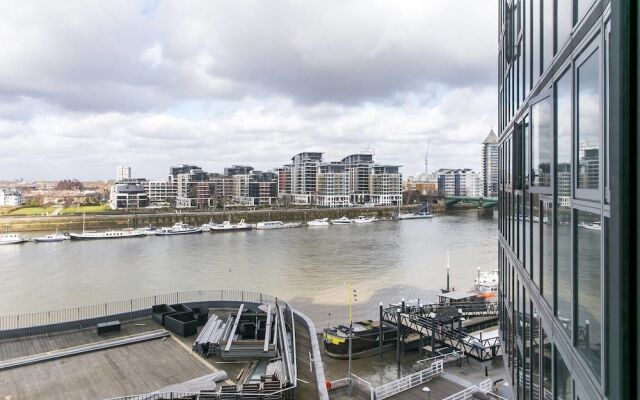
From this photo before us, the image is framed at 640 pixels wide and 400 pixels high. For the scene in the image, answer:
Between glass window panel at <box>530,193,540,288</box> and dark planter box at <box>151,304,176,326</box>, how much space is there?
1114cm

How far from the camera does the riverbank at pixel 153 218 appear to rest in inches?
2687

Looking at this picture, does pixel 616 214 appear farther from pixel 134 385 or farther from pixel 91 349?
pixel 91 349

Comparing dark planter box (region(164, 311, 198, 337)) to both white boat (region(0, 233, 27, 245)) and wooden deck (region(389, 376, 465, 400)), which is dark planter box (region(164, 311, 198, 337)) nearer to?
wooden deck (region(389, 376, 465, 400))

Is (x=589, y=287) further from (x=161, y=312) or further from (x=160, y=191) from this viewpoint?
(x=160, y=191)

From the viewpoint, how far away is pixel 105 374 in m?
10.1

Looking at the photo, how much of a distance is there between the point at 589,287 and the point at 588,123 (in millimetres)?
902

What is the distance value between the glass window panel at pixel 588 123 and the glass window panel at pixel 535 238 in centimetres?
160

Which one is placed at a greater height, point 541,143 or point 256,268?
point 541,143

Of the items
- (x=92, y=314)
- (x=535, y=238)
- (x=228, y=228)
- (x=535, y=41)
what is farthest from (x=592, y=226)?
(x=228, y=228)

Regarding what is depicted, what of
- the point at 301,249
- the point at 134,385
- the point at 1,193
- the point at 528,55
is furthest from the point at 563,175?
the point at 1,193

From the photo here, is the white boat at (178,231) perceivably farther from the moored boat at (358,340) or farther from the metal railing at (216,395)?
the metal railing at (216,395)

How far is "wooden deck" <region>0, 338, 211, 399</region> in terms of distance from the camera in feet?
30.2

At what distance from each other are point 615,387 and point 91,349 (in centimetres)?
1207

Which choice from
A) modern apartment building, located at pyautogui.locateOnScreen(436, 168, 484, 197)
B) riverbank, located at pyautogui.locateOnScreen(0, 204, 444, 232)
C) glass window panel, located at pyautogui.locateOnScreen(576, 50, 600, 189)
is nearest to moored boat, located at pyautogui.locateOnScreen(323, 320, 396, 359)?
glass window panel, located at pyautogui.locateOnScreen(576, 50, 600, 189)
